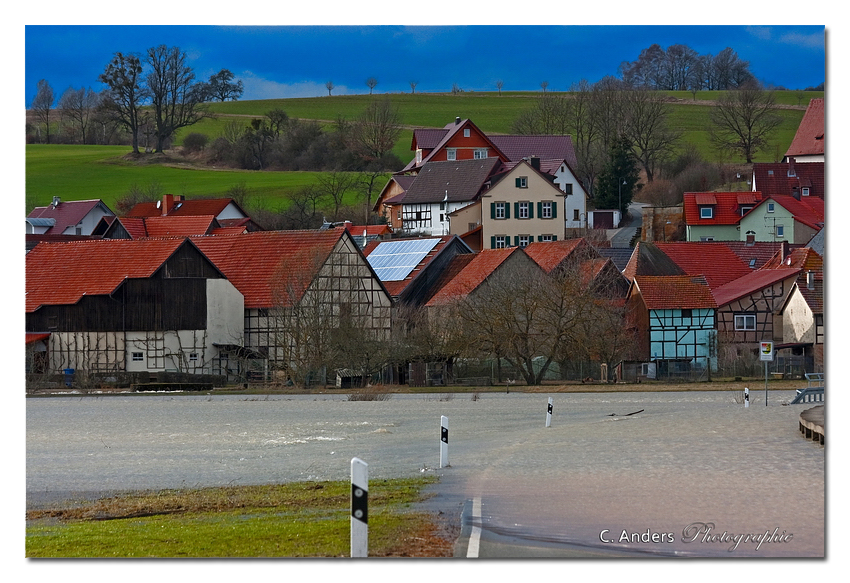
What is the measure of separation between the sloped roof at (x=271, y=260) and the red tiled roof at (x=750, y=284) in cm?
2137

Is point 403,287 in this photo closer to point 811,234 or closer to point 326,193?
point 811,234

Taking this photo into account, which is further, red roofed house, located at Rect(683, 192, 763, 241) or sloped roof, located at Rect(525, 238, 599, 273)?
A: red roofed house, located at Rect(683, 192, 763, 241)

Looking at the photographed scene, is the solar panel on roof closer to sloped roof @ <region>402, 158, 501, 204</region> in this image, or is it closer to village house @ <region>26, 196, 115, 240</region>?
sloped roof @ <region>402, 158, 501, 204</region>

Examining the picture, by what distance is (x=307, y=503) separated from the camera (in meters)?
17.0

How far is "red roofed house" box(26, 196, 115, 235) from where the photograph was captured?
8281 centimetres

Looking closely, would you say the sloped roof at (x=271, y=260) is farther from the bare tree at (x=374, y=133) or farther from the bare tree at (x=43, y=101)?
the bare tree at (x=374, y=133)

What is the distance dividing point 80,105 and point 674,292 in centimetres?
4822

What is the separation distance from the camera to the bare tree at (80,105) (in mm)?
18469

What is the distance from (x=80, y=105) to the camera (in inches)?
787

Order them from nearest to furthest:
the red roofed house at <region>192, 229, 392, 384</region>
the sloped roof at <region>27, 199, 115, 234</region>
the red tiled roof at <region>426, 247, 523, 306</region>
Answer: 1. the red roofed house at <region>192, 229, 392, 384</region>
2. the red tiled roof at <region>426, 247, 523, 306</region>
3. the sloped roof at <region>27, 199, 115, 234</region>

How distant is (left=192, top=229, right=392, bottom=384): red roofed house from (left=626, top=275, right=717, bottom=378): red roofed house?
44.9 ft

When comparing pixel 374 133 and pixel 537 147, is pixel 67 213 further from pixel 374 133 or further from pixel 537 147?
pixel 537 147

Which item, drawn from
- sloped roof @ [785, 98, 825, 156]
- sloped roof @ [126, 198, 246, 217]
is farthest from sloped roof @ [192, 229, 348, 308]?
sloped roof @ [126, 198, 246, 217]

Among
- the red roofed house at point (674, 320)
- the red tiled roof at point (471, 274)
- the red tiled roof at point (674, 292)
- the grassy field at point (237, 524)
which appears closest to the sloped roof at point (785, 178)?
the red tiled roof at point (674, 292)
